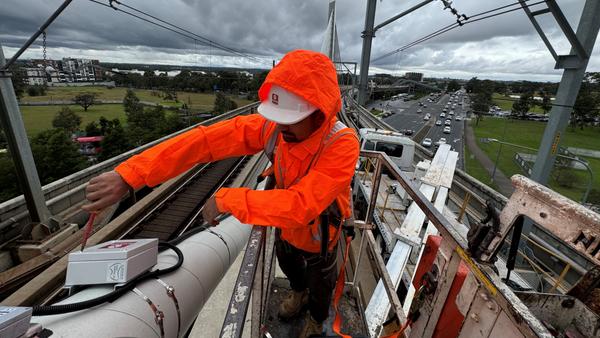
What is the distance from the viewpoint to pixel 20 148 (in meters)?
6.43

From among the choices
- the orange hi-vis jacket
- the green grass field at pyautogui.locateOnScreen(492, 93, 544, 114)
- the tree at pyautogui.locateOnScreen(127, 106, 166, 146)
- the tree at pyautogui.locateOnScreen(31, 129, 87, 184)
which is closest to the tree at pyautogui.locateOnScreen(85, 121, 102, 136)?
the tree at pyautogui.locateOnScreen(127, 106, 166, 146)

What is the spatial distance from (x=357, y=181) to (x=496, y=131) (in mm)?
48031

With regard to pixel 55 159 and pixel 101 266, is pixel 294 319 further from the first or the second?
pixel 55 159

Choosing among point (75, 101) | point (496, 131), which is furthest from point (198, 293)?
point (75, 101)

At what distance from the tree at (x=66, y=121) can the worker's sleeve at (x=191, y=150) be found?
153ft

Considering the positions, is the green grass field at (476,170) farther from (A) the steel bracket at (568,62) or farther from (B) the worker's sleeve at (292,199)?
(B) the worker's sleeve at (292,199)

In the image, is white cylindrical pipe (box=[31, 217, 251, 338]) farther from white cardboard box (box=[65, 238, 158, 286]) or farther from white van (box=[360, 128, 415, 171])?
white van (box=[360, 128, 415, 171])

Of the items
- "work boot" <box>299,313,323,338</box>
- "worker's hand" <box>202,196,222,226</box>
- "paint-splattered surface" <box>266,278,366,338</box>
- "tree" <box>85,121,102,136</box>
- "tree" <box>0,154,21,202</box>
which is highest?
"worker's hand" <box>202,196,222,226</box>

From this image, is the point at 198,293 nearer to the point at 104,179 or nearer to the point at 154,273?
the point at 154,273

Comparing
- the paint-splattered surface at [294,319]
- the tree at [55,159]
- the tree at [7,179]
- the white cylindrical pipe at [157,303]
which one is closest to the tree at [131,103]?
the tree at [55,159]

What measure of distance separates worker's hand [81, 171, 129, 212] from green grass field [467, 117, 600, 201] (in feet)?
102

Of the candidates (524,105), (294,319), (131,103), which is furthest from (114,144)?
(524,105)

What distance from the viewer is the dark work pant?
2.23 meters

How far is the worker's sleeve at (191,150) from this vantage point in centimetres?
181
